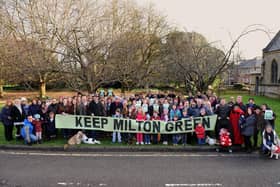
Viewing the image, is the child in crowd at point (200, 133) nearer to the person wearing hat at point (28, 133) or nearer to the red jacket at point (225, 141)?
the red jacket at point (225, 141)

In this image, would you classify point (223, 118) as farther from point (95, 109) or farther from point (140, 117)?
point (95, 109)

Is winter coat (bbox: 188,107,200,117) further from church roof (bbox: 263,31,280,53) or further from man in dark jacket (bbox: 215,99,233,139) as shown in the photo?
church roof (bbox: 263,31,280,53)

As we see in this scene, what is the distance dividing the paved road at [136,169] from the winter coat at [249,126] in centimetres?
84

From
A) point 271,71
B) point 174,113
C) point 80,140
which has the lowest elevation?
point 80,140

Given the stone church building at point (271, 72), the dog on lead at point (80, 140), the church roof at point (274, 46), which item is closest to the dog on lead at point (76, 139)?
the dog on lead at point (80, 140)

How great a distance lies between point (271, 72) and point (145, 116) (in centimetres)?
3409

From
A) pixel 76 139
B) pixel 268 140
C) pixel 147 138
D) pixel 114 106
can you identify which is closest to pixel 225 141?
pixel 268 140

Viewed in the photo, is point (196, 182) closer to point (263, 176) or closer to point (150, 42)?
point (263, 176)

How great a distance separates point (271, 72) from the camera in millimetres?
36969

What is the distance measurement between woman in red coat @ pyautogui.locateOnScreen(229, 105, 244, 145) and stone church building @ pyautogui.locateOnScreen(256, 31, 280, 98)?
1118 inches

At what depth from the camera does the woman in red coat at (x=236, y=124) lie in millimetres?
8953

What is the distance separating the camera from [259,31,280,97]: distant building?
34875 millimetres

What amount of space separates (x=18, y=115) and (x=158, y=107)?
584cm


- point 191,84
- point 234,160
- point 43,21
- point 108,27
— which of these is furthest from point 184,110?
point 43,21
